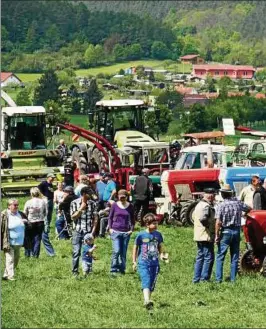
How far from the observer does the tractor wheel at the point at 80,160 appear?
108 ft

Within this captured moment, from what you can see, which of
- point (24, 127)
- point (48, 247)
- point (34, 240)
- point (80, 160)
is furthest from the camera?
point (24, 127)

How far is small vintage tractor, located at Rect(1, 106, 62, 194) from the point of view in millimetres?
32188

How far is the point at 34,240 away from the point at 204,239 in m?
3.87

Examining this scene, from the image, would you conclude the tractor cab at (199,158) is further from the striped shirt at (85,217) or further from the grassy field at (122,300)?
the striped shirt at (85,217)

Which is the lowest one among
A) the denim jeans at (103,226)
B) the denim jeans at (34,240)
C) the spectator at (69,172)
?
the spectator at (69,172)

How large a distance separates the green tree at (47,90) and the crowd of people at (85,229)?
126483mm

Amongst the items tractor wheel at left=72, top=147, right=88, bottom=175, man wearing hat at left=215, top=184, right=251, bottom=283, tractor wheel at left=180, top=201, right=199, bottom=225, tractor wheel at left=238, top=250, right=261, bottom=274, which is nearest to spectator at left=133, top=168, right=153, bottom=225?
tractor wheel at left=180, top=201, right=199, bottom=225

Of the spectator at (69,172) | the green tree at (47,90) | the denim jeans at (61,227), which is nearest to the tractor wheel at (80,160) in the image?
the spectator at (69,172)

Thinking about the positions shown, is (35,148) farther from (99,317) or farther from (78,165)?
(99,317)

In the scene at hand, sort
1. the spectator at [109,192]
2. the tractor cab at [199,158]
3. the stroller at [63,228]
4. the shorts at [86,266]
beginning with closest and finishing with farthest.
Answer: the shorts at [86,266]
the stroller at [63,228]
the spectator at [109,192]
the tractor cab at [199,158]

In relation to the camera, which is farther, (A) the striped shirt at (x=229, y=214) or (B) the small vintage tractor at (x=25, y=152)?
(B) the small vintage tractor at (x=25, y=152)

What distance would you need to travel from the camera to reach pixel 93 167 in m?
33.5

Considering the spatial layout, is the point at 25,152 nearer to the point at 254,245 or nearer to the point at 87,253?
the point at 254,245

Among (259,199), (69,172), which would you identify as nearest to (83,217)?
(259,199)
